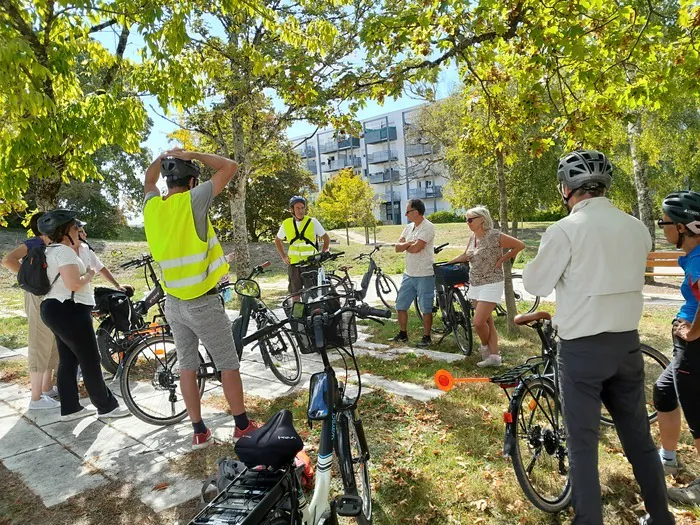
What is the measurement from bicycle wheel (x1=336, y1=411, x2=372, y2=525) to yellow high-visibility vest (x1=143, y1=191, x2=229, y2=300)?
62.6 inches

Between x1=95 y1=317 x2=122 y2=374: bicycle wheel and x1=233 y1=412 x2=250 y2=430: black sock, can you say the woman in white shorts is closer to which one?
x1=233 y1=412 x2=250 y2=430: black sock

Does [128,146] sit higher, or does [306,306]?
[128,146]

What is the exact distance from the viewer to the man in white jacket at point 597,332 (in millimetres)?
2385

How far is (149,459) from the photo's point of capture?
3.91 meters

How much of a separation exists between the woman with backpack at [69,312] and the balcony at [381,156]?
2019 inches

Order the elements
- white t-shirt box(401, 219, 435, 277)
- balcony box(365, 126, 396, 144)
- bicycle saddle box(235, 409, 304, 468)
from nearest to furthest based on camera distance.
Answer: bicycle saddle box(235, 409, 304, 468) → white t-shirt box(401, 219, 435, 277) → balcony box(365, 126, 396, 144)

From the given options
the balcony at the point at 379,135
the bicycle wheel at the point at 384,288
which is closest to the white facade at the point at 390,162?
the balcony at the point at 379,135

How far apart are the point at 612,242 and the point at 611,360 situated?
1.93 ft

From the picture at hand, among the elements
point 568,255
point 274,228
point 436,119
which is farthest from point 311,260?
point 436,119

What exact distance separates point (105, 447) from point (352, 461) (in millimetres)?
2605

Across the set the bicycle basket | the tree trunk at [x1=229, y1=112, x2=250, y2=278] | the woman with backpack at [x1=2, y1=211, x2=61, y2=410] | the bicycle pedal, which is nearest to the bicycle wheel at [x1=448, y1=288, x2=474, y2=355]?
the bicycle basket

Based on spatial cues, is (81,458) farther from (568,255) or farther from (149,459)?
(568,255)

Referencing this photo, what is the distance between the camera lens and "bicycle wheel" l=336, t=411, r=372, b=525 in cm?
263

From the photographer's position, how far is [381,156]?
2210 inches
